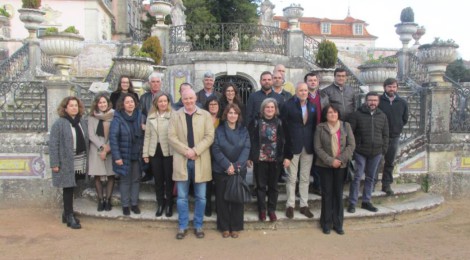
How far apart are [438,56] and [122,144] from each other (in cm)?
575

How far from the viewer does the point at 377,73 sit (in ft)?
21.4

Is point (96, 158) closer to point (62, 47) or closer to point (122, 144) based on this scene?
point (122, 144)

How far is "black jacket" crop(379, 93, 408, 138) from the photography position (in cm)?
565

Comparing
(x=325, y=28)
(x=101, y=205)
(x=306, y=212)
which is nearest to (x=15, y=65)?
(x=101, y=205)

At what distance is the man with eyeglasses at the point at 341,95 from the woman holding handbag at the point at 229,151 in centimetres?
158

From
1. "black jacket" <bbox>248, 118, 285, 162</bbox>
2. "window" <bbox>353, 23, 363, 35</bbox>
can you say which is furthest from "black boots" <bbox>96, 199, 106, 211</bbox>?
"window" <bbox>353, 23, 363, 35</bbox>

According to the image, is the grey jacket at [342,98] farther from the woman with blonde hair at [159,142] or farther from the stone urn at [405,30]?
the stone urn at [405,30]

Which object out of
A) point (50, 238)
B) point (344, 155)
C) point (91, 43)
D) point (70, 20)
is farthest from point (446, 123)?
point (70, 20)

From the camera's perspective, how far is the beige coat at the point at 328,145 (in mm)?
4691

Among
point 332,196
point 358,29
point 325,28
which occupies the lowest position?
point 332,196

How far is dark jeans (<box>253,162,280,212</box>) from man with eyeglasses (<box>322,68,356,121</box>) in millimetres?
1386

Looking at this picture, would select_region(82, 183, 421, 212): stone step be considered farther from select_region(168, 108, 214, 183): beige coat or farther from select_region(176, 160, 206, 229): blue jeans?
select_region(168, 108, 214, 183): beige coat

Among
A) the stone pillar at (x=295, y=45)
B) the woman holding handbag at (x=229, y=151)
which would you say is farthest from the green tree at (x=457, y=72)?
the woman holding handbag at (x=229, y=151)

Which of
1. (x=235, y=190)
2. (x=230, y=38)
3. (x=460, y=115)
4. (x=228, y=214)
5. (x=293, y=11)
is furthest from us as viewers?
(x=230, y=38)
